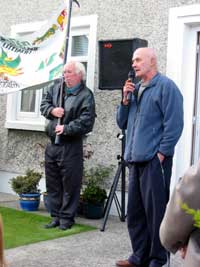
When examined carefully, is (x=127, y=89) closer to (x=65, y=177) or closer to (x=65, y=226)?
(x=65, y=177)

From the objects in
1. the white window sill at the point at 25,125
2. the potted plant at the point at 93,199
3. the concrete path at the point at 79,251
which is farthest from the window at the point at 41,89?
the concrete path at the point at 79,251

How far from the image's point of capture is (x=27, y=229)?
6996mm

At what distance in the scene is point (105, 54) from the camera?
7676mm

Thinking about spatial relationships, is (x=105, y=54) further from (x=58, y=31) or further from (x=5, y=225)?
(x=5, y=225)

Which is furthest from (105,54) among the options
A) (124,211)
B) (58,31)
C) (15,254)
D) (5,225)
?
(15,254)

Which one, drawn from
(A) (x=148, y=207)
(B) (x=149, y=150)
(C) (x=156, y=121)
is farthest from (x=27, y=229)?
(C) (x=156, y=121)

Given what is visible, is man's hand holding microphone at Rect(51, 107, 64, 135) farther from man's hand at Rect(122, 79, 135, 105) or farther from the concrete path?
man's hand at Rect(122, 79, 135, 105)

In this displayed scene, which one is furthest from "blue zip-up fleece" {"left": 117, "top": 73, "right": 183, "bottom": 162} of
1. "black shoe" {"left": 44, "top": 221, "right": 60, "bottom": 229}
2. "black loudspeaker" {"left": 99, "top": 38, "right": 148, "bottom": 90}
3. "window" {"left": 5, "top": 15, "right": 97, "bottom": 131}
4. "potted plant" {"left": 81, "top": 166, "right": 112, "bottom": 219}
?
"window" {"left": 5, "top": 15, "right": 97, "bottom": 131}

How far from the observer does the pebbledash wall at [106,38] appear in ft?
25.2

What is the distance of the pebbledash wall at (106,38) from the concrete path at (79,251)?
1.54 meters

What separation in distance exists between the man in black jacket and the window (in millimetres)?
1498

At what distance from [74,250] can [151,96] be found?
77.5 inches

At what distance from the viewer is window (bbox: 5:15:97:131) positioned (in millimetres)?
8695

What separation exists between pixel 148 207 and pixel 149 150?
54 cm
